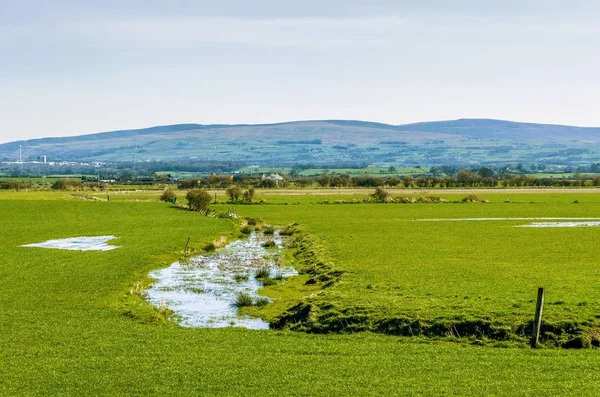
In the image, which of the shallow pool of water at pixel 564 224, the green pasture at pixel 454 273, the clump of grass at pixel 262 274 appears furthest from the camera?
the shallow pool of water at pixel 564 224

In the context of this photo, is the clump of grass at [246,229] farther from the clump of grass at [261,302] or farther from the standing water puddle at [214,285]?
the clump of grass at [261,302]

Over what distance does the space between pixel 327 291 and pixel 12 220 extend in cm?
5475

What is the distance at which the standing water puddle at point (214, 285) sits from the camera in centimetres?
3171

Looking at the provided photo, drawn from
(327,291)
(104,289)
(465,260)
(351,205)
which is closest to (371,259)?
(465,260)

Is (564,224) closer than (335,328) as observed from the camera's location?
No

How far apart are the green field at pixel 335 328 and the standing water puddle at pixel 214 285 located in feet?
4.58

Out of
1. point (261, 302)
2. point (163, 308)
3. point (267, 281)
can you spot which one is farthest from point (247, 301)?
point (267, 281)

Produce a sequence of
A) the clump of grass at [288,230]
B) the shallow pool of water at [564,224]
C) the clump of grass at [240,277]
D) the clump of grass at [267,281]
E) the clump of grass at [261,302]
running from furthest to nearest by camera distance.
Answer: the clump of grass at [288,230]
the shallow pool of water at [564,224]
the clump of grass at [240,277]
the clump of grass at [267,281]
the clump of grass at [261,302]

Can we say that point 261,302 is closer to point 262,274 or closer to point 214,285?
point 214,285

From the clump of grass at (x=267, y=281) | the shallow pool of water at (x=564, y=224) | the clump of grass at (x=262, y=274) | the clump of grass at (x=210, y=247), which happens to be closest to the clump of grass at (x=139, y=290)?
the clump of grass at (x=267, y=281)

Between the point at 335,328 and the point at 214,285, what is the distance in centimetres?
1342

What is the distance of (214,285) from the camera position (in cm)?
4050

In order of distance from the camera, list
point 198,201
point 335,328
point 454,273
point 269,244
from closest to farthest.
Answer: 1. point 335,328
2. point 454,273
3. point 269,244
4. point 198,201

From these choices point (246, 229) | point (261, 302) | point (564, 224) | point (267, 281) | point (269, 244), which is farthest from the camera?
point (246, 229)
